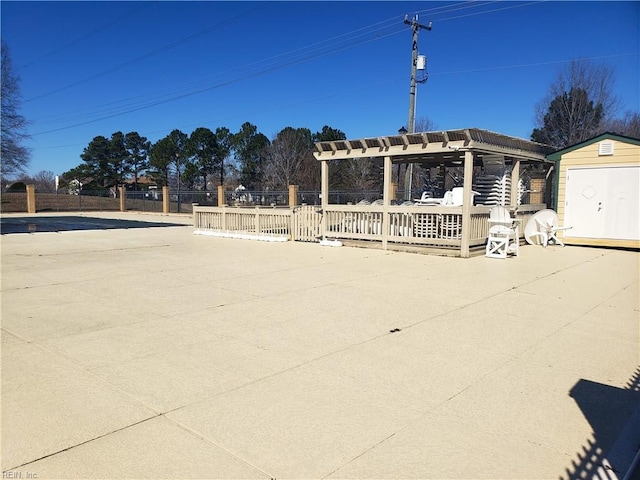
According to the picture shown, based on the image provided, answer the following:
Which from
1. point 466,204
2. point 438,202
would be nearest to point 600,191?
point 438,202

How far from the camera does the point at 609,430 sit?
116 inches

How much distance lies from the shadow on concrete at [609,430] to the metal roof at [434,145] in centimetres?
749

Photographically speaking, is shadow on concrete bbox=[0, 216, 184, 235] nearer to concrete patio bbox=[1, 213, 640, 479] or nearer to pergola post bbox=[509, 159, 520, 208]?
concrete patio bbox=[1, 213, 640, 479]

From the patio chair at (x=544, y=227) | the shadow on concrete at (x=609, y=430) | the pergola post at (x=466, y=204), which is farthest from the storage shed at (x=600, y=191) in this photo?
the shadow on concrete at (x=609, y=430)

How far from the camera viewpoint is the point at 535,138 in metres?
28.5

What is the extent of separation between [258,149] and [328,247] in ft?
108

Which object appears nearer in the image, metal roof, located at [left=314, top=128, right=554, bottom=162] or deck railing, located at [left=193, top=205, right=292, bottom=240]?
metal roof, located at [left=314, top=128, right=554, bottom=162]

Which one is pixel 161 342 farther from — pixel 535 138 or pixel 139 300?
pixel 535 138

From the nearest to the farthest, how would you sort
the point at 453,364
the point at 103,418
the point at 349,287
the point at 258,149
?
1. the point at 103,418
2. the point at 453,364
3. the point at 349,287
4. the point at 258,149

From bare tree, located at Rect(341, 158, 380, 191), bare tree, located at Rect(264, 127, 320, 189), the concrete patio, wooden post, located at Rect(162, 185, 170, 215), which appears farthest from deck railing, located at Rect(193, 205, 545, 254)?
bare tree, located at Rect(264, 127, 320, 189)

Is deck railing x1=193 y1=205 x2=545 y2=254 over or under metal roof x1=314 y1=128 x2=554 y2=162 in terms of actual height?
under

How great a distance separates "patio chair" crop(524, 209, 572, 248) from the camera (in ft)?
41.9

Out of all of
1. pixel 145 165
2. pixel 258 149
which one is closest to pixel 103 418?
pixel 258 149

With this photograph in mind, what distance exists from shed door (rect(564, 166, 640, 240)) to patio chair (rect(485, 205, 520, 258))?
9.84 ft
